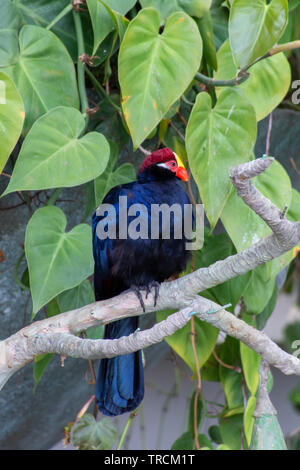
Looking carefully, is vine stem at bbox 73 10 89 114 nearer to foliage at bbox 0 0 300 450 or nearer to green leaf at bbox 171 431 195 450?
foliage at bbox 0 0 300 450

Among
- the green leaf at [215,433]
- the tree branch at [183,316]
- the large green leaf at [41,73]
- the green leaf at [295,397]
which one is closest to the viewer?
the tree branch at [183,316]

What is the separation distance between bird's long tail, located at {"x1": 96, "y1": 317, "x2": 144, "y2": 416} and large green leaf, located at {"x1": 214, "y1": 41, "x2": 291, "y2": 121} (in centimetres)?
50

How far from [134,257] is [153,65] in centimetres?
33

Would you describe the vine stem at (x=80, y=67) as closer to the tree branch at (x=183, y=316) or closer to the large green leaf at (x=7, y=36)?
the large green leaf at (x=7, y=36)

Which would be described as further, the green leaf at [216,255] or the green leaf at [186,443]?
the green leaf at [186,443]

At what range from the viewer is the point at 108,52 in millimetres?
1125

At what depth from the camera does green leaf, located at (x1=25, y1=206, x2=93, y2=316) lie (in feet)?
3.10

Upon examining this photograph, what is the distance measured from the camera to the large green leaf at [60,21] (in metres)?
1.12

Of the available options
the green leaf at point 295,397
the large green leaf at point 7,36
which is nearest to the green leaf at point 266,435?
the large green leaf at point 7,36

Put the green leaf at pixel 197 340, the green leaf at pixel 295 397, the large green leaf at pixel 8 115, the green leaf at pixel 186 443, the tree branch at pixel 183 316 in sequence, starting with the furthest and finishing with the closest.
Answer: the green leaf at pixel 295 397 < the green leaf at pixel 186 443 < the green leaf at pixel 197 340 < the large green leaf at pixel 8 115 < the tree branch at pixel 183 316

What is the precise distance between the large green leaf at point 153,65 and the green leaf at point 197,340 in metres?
0.44

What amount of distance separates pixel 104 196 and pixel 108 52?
25 cm

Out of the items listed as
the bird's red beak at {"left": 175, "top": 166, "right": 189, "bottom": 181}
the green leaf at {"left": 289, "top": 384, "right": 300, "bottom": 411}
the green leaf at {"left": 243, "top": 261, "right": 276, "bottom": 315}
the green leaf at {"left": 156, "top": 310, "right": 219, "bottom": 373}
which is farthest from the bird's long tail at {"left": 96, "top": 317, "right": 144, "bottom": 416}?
the green leaf at {"left": 289, "top": 384, "right": 300, "bottom": 411}

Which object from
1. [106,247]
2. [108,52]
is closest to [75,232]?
[106,247]
